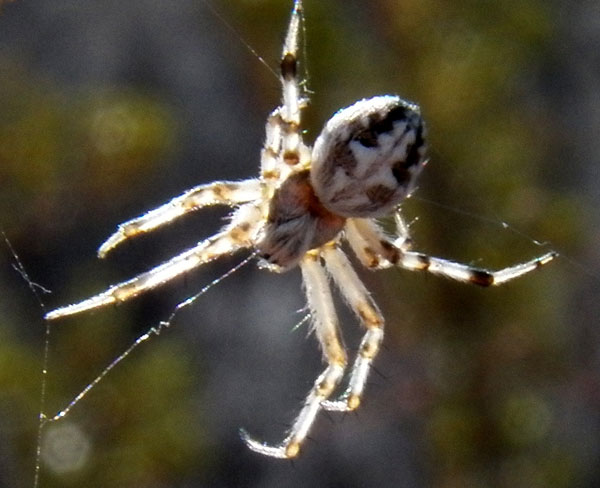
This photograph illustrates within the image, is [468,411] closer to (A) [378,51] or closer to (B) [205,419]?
(B) [205,419]

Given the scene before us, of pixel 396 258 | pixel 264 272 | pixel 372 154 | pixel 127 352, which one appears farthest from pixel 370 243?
pixel 264 272

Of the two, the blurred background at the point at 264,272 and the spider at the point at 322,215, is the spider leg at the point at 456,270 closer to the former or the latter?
the spider at the point at 322,215

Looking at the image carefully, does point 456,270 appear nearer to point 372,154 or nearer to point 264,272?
point 372,154

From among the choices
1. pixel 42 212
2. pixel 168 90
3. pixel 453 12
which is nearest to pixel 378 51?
pixel 453 12

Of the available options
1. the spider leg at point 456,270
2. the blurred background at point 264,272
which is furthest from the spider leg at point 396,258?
the blurred background at point 264,272

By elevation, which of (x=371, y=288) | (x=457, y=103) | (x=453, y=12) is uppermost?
(x=453, y=12)

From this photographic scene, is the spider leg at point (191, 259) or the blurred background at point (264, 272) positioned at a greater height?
the spider leg at point (191, 259)

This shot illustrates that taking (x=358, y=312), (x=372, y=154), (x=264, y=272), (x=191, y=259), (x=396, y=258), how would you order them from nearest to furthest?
(x=372, y=154)
(x=191, y=259)
(x=396, y=258)
(x=358, y=312)
(x=264, y=272)
